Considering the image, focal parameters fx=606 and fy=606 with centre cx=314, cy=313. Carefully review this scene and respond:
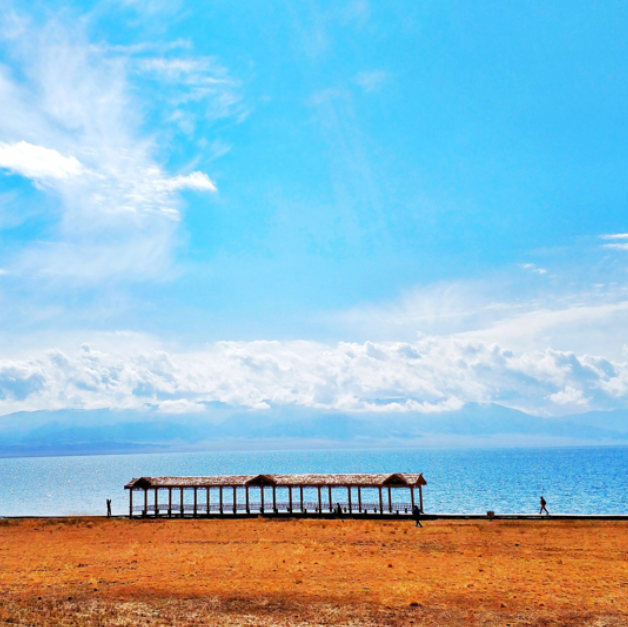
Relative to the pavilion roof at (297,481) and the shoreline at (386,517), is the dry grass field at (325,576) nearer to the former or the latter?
the shoreline at (386,517)

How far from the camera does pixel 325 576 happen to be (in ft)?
83.4

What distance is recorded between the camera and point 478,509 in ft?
229

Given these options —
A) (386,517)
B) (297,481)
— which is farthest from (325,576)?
(297,481)

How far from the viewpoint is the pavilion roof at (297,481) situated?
49.8 meters

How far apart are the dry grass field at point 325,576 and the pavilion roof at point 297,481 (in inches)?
323

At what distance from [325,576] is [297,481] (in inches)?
1063

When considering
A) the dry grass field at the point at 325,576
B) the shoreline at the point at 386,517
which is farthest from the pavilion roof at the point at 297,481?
the dry grass field at the point at 325,576

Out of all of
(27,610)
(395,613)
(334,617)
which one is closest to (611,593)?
(395,613)

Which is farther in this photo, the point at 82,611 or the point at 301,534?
the point at 301,534

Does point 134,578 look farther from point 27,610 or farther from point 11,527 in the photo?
point 11,527

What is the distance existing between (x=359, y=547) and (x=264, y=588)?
437 inches

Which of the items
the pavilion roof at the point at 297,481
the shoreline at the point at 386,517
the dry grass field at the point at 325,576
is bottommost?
the shoreline at the point at 386,517

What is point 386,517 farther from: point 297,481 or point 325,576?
point 325,576

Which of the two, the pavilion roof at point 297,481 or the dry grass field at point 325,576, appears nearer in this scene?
the dry grass field at point 325,576
